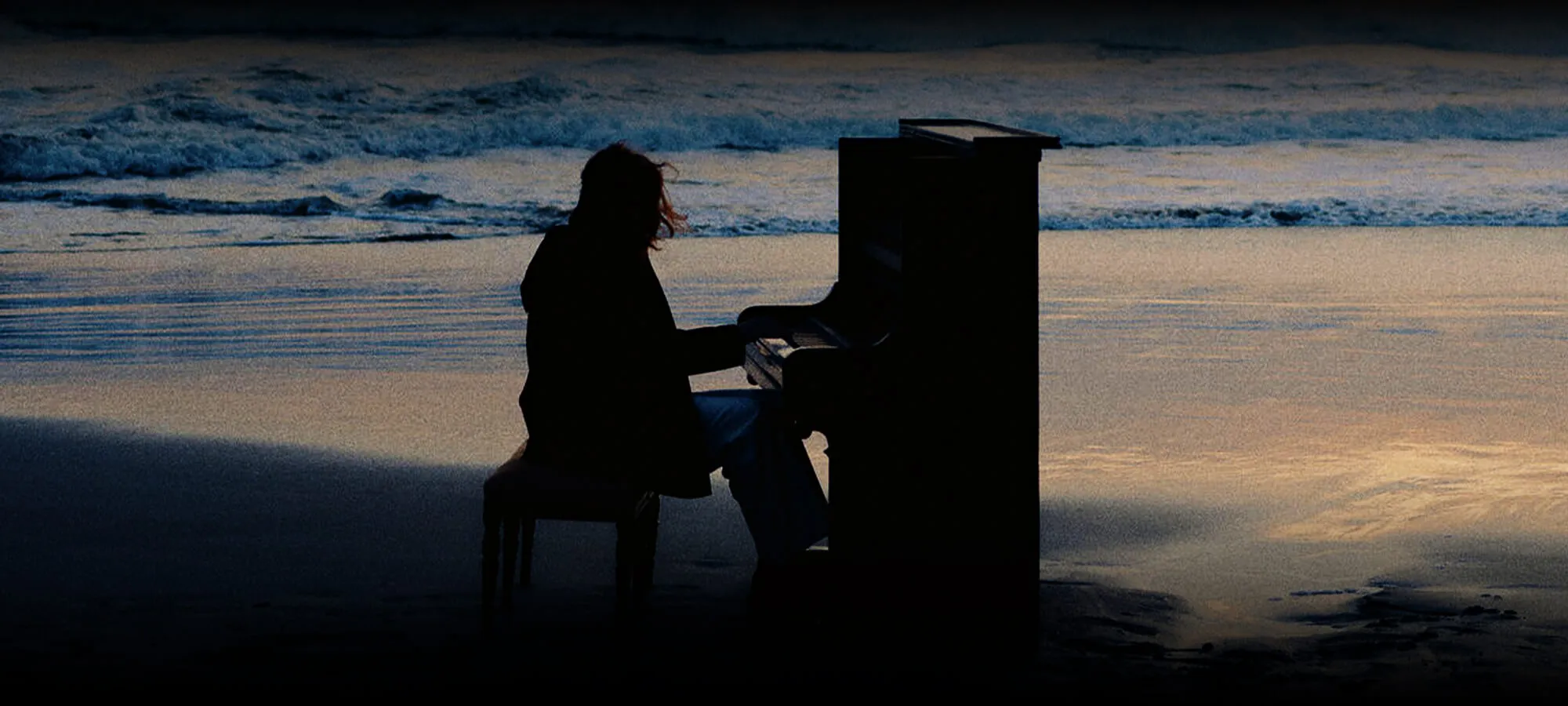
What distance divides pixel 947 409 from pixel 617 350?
726 millimetres

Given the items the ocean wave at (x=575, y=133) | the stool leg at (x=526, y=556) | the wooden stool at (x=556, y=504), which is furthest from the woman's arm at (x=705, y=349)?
the ocean wave at (x=575, y=133)

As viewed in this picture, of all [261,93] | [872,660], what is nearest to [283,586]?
[872,660]

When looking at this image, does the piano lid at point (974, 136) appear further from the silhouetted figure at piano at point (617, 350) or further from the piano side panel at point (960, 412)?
the silhouetted figure at piano at point (617, 350)

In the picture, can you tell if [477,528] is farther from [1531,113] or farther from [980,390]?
[1531,113]

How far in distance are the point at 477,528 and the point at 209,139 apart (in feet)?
84.3

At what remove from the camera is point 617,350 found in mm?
4469

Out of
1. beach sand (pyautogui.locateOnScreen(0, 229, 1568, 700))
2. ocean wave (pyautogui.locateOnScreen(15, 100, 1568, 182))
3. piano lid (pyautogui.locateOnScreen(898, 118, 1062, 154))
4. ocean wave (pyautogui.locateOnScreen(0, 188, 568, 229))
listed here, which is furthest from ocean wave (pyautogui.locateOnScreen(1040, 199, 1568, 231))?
piano lid (pyautogui.locateOnScreen(898, 118, 1062, 154))

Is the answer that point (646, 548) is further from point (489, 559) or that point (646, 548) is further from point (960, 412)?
point (960, 412)

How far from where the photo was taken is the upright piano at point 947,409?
4.19m

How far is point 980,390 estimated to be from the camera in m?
4.28

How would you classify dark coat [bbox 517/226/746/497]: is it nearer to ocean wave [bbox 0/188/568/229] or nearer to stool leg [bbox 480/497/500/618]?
stool leg [bbox 480/497/500/618]

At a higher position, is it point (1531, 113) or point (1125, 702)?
point (1531, 113)

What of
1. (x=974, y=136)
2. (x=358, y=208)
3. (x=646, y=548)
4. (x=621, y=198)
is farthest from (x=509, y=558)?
(x=358, y=208)

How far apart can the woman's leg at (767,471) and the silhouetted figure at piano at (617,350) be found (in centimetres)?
2
